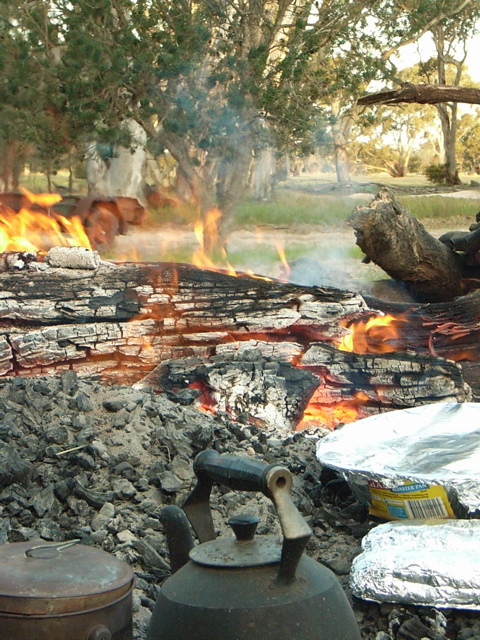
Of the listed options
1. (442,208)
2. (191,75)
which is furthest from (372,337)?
(442,208)

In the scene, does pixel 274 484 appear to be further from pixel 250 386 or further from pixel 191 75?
pixel 191 75

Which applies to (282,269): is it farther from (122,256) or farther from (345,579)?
(345,579)

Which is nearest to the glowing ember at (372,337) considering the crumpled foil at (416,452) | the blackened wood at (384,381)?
the blackened wood at (384,381)

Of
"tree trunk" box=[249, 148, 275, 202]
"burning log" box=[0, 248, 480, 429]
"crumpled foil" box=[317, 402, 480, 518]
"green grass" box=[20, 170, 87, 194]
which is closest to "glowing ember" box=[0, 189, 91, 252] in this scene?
"burning log" box=[0, 248, 480, 429]

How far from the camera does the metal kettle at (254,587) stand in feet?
5.72

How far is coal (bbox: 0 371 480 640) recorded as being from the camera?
279 centimetres

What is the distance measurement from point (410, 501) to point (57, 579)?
1479mm

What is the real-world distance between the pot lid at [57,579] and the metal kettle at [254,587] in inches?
5.9

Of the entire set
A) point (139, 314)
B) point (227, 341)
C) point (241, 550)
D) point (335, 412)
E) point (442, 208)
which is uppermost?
point (442, 208)

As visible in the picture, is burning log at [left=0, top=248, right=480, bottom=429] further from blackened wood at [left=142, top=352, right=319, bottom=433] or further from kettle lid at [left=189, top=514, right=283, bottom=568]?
kettle lid at [left=189, top=514, right=283, bottom=568]

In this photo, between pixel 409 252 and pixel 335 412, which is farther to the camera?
pixel 409 252

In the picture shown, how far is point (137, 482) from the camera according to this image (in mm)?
3359

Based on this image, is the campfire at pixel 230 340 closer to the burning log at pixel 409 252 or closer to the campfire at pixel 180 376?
the campfire at pixel 180 376

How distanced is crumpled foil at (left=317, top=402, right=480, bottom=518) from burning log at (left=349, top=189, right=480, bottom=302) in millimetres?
2625
